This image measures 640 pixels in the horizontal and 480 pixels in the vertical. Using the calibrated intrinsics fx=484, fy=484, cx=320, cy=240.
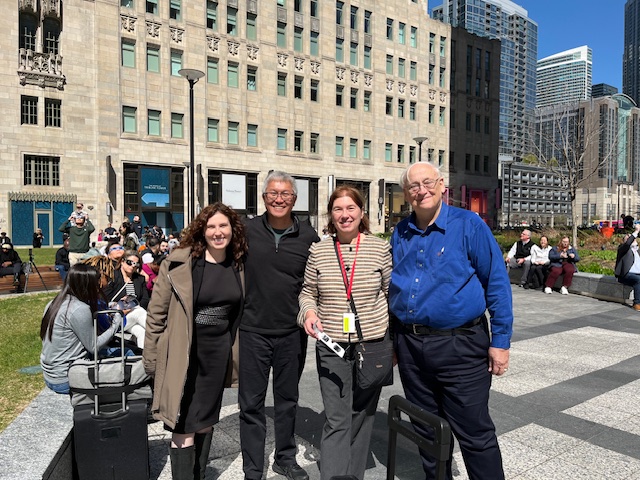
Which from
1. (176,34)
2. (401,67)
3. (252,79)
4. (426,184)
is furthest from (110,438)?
(401,67)

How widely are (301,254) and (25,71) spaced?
3243 centimetres

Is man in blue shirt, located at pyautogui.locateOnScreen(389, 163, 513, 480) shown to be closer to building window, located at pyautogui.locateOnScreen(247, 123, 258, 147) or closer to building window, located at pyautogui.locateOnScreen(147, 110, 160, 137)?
building window, located at pyautogui.locateOnScreen(147, 110, 160, 137)

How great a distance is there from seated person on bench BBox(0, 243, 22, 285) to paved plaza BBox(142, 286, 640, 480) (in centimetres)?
1020

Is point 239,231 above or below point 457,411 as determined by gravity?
above

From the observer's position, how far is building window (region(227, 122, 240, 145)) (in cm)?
3584

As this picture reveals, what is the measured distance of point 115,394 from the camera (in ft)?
10.8

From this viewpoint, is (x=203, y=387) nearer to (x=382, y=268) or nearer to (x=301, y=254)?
(x=301, y=254)

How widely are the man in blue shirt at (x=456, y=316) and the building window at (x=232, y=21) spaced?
1450 inches

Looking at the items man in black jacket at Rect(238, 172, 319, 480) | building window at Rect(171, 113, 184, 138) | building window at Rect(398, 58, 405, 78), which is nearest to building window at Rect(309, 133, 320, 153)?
building window at Rect(171, 113, 184, 138)

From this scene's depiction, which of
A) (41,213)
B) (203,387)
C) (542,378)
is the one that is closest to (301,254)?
(203,387)

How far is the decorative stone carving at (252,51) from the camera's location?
36500 mm

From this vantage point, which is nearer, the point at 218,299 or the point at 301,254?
the point at 218,299

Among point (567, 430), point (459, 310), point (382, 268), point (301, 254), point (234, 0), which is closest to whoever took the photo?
point (459, 310)

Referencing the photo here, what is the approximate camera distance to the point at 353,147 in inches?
1692
